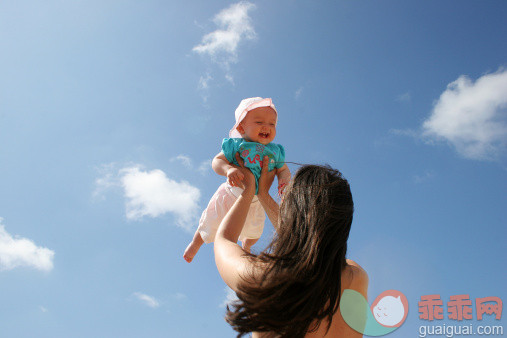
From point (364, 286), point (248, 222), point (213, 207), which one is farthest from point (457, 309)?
point (213, 207)

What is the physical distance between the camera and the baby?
16.5ft

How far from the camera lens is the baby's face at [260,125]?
17.0ft

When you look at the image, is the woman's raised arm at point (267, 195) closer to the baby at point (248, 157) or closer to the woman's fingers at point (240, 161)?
the baby at point (248, 157)

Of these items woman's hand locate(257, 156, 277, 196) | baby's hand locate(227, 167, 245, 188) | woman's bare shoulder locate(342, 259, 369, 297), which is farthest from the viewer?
baby's hand locate(227, 167, 245, 188)

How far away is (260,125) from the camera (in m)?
5.18

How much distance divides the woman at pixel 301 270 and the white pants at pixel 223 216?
2.47m

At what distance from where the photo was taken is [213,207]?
5.34 m

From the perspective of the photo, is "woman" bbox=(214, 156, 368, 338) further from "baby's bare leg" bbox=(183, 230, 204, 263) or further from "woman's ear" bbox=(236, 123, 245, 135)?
"baby's bare leg" bbox=(183, 230, 204, 263)

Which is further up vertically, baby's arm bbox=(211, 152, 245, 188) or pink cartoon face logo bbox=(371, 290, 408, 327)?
baby's arm bbox=(211, 152, 245, 188)

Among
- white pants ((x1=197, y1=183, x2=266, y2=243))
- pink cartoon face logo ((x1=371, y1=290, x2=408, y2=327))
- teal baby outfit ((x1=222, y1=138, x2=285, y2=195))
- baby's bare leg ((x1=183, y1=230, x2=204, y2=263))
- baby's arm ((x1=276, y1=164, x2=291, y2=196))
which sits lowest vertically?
pink cartoon face logo ((x1=371, y1=290, x2=408, y2=327))

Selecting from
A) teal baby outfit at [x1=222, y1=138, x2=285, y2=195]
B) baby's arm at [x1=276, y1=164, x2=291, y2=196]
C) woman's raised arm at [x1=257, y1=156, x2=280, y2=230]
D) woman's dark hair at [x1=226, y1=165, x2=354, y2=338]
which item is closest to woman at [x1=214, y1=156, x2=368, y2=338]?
woman's dark hair at [x1=226, y1=165, x2=354, y2=338]

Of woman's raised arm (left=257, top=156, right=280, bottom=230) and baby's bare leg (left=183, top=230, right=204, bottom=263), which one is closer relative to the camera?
woman's raised arm (left=257, top=156, right=280, bottom=230)

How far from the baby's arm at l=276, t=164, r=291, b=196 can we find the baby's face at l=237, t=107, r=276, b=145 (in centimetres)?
44

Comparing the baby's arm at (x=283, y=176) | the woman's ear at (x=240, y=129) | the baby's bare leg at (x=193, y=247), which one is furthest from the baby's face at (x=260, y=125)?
the baby's bare leg at (x=193, y=247)
